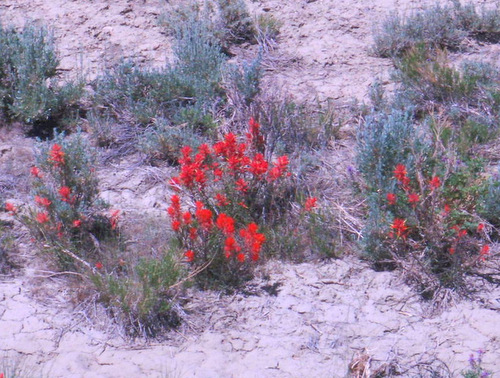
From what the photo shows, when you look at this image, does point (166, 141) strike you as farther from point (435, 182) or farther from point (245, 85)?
point (435, 182)

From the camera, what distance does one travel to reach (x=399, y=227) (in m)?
4.57

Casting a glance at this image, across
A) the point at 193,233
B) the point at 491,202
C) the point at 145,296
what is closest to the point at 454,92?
the point at 491,202

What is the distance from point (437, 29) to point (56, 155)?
3925 mm

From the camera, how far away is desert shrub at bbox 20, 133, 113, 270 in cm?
470

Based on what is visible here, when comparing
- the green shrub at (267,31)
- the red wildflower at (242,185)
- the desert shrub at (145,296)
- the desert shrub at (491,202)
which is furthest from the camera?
the green shrub at (267,31)

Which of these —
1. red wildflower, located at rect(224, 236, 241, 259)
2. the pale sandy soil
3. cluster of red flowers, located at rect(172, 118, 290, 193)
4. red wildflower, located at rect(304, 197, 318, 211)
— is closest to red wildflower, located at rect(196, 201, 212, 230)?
red wildflower, located at rect(224, 236, 241, 259)

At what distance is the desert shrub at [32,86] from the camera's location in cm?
595

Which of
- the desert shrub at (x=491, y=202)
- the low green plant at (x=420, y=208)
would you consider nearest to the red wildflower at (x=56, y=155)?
the low green plant at (x=420, y=208)

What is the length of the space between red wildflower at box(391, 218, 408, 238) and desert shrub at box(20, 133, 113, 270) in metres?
1.82

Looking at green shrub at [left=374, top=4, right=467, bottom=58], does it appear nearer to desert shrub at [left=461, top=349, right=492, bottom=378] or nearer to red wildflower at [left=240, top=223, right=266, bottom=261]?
red wildflower at [left=240, top=223, right=266, bottom=261]

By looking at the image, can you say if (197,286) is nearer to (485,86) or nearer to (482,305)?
(482,305)

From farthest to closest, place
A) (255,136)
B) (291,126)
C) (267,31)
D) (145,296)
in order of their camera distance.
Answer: (267,31) < (291,126) < (255,136) < (145,296)

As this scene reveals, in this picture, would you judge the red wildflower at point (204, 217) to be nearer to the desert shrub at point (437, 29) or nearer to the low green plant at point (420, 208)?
the low green plant at point (420, 208)

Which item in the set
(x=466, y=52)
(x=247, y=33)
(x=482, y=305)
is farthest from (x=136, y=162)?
(x=466, y=52)
